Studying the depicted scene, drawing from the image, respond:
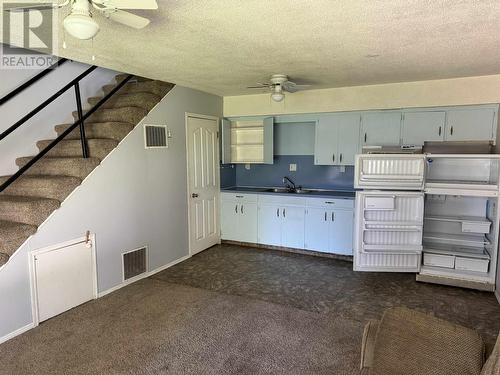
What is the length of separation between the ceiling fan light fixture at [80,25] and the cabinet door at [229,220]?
12.6 ft

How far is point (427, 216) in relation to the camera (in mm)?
4340

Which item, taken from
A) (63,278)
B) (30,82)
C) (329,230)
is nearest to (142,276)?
(63,278)

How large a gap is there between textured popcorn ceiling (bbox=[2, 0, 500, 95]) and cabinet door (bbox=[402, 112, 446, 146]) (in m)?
0.49

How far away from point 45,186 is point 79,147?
0.66 metres

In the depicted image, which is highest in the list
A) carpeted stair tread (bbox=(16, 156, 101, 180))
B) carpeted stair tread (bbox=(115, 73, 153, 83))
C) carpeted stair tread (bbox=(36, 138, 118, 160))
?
carpeted stair tread (bbox=(115, 73, 153, 83))

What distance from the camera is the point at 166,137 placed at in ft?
14.2

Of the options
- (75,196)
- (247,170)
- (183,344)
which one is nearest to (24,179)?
(75,196)

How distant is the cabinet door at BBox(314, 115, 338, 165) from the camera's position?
4.88 meters

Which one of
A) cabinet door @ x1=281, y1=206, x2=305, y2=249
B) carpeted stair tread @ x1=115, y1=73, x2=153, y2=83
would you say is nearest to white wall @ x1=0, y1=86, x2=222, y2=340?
carpeted stair tread @ x1=115, y1=73, x2=153, y2=83

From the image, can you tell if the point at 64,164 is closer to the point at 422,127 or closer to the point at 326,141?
the point at 326,141

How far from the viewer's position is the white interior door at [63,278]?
3043mm

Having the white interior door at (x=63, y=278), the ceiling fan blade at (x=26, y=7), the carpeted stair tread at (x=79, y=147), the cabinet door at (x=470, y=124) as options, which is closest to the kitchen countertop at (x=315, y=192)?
the cabinet door at (x=470, y=124)

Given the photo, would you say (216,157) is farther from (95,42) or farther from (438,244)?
(438,244)

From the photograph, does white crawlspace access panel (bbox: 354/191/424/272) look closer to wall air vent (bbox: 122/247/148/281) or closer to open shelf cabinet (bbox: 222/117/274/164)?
open shelf cabinet (bbox: 222/117/274/164)
